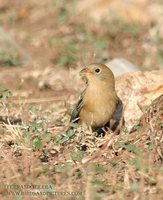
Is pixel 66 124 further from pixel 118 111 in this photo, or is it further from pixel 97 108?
pixel 118 111

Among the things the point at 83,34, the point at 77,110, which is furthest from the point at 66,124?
the point at 83,34

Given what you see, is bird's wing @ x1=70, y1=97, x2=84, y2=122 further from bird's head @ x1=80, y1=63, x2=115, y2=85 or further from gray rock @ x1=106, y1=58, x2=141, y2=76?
gray rock @ x1=106, y1=58, x2=141, y2=76

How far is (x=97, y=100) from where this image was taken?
7.16 metres

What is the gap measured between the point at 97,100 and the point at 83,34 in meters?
4.36

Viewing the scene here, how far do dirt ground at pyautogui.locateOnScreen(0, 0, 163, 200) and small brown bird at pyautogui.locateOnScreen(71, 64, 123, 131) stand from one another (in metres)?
0.19

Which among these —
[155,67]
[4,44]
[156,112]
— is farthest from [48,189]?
[4,44]

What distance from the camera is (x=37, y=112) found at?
7312mm

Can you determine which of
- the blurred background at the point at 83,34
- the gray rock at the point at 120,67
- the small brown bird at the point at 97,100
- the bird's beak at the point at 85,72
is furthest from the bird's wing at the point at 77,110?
the blurred background at the point at 83,34

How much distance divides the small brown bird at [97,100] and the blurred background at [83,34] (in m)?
1.88

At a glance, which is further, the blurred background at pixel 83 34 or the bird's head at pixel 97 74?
the blurred background at pixel 83 34

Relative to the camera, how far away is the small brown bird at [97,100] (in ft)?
23.4

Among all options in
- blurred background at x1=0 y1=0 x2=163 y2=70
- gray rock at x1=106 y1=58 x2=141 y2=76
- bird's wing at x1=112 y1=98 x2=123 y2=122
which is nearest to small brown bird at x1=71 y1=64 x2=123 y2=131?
bird's wing at x1=112 y1=98 x2=123 y2=122

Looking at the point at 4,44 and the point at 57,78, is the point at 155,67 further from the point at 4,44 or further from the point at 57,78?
the point at 4,44

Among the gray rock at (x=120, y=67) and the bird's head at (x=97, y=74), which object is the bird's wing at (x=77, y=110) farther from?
the gray rock at (x=120, y=67)
